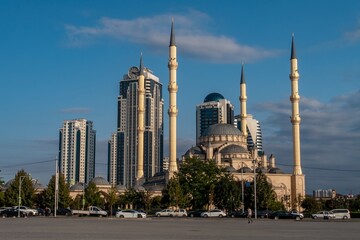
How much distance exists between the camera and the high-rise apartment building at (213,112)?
180250 millimetres

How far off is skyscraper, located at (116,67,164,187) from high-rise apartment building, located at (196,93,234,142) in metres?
14.1

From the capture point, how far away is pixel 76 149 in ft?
548

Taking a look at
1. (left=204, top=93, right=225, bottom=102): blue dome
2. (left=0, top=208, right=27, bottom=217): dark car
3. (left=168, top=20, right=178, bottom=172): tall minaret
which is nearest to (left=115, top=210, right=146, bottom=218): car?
(left=0, top=208, right=27, bottom=217): dark car

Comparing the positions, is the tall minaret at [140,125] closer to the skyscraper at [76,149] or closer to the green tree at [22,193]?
the green tree at [22,193]

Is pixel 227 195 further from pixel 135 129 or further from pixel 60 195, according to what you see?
pixel 135 129

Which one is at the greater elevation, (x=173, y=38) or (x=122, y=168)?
(x=173, y=38)

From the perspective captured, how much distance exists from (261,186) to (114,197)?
2225 cm

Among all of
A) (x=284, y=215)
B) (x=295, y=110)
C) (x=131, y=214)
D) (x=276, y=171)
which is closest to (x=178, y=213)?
(x=131, y=214)

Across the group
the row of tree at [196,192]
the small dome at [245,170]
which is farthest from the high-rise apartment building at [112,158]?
the row of tree at [196,192]

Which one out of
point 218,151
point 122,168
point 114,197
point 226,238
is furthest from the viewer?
point 122,168

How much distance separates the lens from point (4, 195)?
72.9 m

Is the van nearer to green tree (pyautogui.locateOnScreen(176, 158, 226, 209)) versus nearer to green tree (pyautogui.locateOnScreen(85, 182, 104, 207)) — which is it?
green tree (pyautogui.locateOnScreen(176, 158, 226, 209))

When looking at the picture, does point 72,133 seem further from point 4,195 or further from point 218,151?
point 4,195

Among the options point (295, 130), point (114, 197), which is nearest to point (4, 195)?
point (114, 197)
